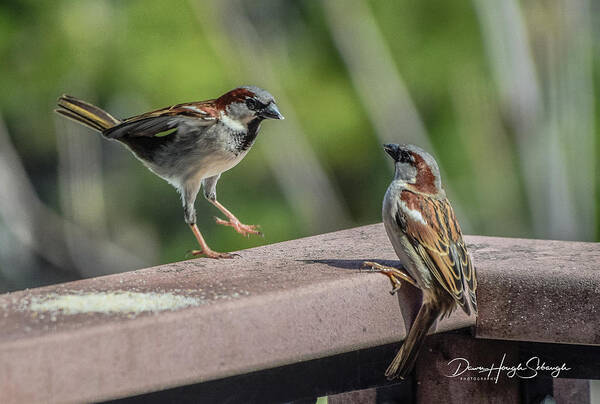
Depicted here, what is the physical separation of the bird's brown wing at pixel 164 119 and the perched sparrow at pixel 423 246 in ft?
1.86

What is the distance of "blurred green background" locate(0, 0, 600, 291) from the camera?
10328 millimetres

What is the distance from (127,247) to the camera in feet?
37.1

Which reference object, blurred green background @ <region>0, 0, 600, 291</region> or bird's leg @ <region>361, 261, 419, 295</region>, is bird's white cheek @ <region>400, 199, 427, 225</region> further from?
blurred green background @ <region>0, 0, 600, 291</region>

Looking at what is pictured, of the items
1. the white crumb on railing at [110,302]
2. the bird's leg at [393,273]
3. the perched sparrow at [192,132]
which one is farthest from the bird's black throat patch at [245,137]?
the white crumb on railing at [110,302]

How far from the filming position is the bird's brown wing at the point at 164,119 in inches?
111

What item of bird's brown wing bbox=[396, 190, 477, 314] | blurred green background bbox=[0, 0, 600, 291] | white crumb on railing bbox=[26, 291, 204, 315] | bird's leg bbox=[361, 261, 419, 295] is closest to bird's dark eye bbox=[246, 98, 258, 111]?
bird's brown wing bbox=[396, 190, 477, 314]

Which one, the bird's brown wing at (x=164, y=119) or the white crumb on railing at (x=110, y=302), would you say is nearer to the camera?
the white crumb on railing at (x=110, y=302)

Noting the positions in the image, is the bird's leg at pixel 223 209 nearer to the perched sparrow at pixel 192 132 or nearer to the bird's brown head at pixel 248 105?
the perched sparrow at pixel 192 132

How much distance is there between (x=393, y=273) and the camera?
→ 210 centimetres

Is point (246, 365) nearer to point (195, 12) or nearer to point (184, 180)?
point (184, 180)

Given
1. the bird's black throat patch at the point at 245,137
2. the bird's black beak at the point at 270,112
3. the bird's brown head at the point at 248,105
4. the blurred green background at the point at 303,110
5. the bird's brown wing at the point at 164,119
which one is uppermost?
the bird's brown wing at the point at 164,119

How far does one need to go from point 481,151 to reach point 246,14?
321 cm

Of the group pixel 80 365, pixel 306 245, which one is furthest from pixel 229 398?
pixel 306 245

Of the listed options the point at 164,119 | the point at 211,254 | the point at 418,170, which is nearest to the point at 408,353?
the point at 418,170
